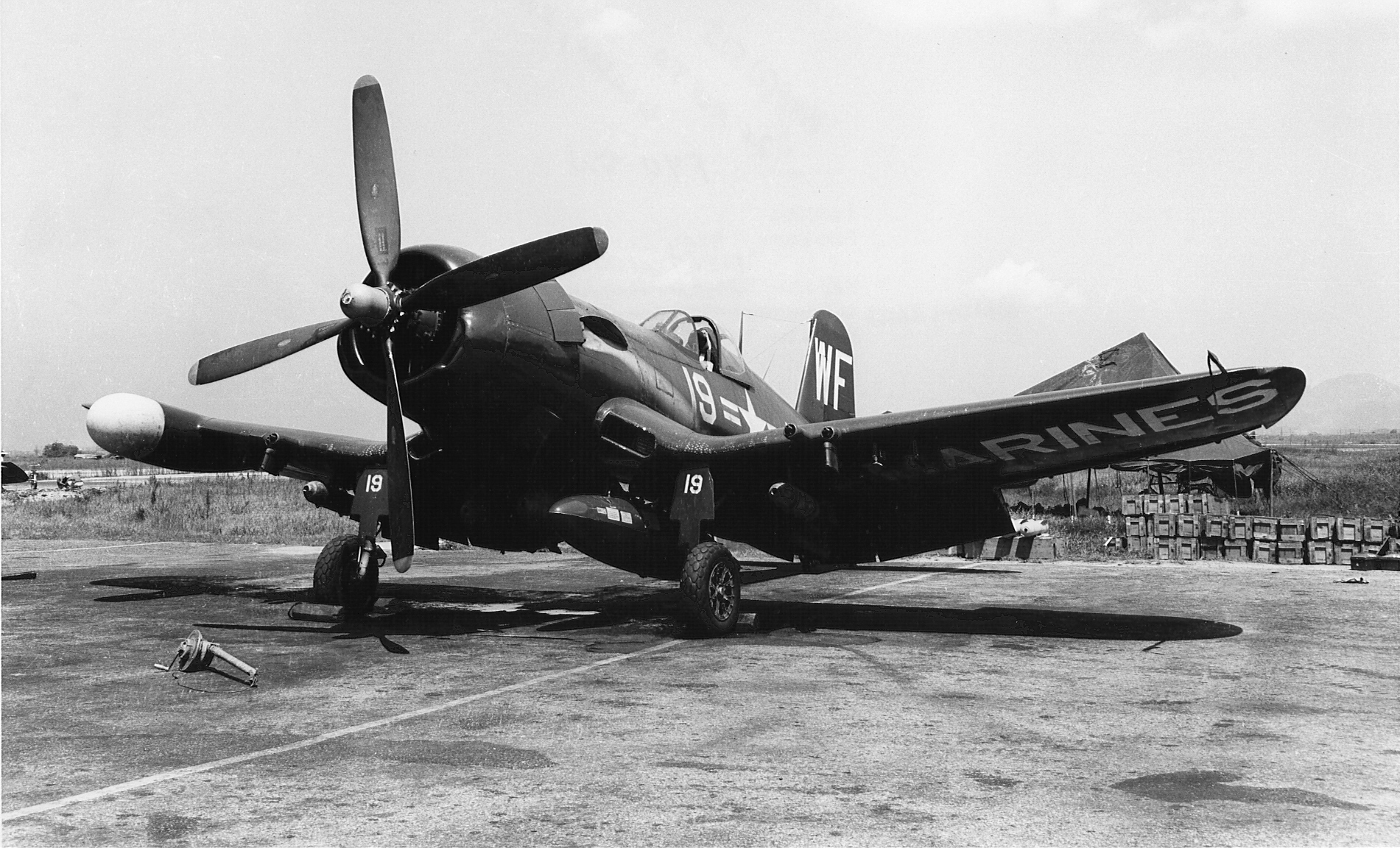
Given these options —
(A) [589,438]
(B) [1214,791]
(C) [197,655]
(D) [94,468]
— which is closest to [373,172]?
(A) [589,438]

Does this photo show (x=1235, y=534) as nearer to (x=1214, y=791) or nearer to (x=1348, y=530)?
(x=1348, y=530)

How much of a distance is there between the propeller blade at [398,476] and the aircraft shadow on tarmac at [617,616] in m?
0.90

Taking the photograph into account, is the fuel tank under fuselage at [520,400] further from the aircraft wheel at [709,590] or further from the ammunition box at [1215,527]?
the ammunition box at [1215,527]

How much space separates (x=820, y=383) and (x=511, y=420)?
803 cm

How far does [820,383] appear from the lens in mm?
17156

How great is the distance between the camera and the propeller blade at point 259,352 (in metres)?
9.91

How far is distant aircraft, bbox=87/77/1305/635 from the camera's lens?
30.8 ft

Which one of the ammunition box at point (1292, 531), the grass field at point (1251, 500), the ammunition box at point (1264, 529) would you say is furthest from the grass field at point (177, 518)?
the ammunition box at point (1292, 531)

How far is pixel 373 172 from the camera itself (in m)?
10.1

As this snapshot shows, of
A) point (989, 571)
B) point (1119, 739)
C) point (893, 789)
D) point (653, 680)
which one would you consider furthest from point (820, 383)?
point (893, 789)

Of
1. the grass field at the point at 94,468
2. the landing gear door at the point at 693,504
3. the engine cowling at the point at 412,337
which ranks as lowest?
the landing gear door at the point at 693,504

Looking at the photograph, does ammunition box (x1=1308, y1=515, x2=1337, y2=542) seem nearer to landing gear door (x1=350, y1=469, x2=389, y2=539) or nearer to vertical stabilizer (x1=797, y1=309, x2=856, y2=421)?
vertical stabilizer (x1=797, y1=309, x2=856, y2=421)

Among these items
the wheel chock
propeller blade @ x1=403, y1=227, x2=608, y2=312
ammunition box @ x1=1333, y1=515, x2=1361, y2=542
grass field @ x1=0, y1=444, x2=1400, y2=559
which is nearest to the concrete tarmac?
the wheel chock

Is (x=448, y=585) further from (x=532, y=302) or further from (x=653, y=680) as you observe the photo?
(x=653, y=680)
